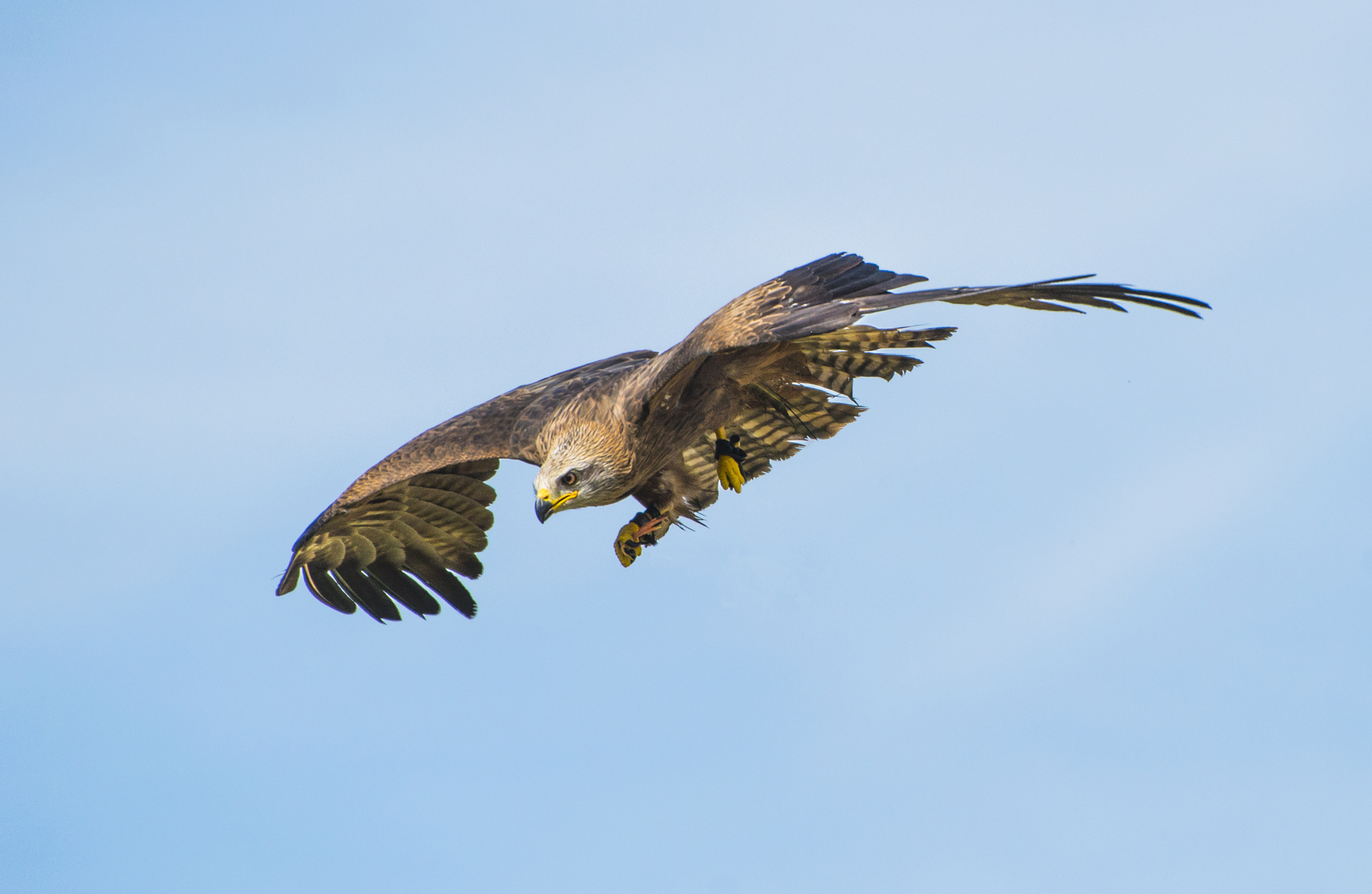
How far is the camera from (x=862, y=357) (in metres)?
8.87

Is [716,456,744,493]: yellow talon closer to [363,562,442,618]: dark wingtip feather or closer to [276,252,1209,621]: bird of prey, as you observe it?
[276,252,1209,621]: bird of prey

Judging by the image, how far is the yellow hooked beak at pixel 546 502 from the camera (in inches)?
343

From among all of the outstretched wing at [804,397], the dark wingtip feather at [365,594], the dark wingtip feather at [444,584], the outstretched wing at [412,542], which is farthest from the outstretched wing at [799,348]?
the dark wingtip feather at [365,594]

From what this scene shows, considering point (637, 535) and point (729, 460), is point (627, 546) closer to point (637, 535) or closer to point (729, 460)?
point (637, 535)

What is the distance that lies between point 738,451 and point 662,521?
2.66 feet

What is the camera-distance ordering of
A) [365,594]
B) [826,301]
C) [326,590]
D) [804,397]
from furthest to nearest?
[365,594] → [326,590] → [804,397] → [826,301]

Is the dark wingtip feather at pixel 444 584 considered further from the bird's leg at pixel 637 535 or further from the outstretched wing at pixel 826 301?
the outstretched wing at pixel 826 301

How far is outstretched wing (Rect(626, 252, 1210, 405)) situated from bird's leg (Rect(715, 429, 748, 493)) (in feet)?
3.87

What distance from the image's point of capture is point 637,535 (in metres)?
10.1

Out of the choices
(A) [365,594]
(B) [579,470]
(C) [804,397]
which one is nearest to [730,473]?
(C) [804,397]

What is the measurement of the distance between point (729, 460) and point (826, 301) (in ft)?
6.33

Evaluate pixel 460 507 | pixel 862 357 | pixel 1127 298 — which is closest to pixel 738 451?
pixel 862 357

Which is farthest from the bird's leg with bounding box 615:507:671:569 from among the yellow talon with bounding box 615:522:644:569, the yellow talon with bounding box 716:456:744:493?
the yellow talon with bounding box 716:456:744:493

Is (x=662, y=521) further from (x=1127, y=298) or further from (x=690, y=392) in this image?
(x=1127, y=298)
